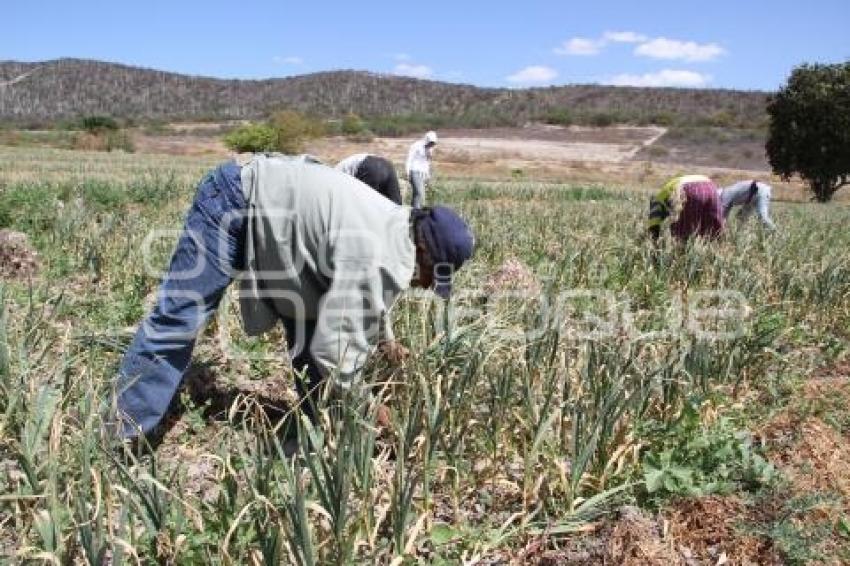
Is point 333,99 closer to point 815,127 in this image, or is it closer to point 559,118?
point 559,118

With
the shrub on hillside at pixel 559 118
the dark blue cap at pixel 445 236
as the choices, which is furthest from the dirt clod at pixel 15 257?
the shrub on hillside at pixel 559 118

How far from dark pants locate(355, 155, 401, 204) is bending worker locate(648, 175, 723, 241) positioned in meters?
2.55

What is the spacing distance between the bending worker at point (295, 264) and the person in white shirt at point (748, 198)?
16.7 ft

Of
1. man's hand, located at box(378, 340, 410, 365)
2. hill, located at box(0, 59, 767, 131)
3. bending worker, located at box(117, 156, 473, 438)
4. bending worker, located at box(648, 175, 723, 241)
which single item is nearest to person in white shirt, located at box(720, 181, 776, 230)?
bending worker, located at box(648, 175, 723, 241)

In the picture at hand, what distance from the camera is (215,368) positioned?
3615 millimetres

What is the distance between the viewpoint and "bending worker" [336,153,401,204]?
4629 mm

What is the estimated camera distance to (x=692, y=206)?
244 inches

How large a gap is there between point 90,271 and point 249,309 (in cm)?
231

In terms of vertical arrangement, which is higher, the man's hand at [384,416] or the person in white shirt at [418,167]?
the person in white shirt at [418,167]

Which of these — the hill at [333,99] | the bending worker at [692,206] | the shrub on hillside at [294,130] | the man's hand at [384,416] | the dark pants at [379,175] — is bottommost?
the man's hand at [384,416]

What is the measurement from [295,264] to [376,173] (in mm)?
1966

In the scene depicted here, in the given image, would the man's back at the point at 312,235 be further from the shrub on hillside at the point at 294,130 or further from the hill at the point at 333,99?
the hill at the point at 333,99

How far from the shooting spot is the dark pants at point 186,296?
273 centimetres

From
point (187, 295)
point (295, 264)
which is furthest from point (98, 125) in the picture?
point (295, 264)
